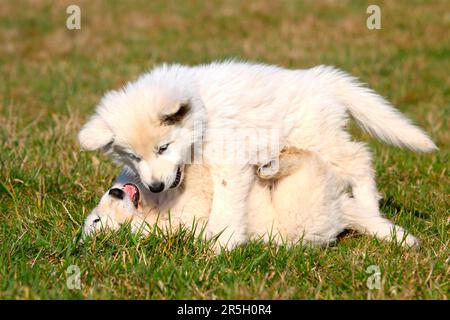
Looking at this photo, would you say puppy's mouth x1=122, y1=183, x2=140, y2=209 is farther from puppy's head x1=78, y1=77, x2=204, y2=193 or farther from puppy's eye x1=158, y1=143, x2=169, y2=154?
puppy's eye x1=158, y1=143, x2=169, y2=154

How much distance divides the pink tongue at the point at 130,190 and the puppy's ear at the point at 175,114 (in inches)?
23.7

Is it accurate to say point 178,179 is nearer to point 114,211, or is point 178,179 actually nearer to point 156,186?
point 156,186

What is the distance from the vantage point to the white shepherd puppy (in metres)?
4.27

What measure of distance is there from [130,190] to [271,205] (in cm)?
91

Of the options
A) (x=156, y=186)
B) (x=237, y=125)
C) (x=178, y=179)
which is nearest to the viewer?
(x=156, y=186)

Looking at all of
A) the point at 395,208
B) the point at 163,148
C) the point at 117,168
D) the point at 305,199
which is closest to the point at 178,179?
the point at 163,148

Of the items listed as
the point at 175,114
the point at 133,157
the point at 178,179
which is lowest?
the point at 178,179

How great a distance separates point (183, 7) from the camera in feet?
43.6

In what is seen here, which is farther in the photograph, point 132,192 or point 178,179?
point 132,192

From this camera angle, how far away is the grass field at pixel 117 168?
11.9 ft

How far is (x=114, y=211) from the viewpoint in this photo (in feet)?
14.7

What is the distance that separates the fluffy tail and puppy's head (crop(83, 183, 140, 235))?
1596 millimetres

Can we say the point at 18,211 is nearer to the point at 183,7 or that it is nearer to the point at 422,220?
the point at 422,220

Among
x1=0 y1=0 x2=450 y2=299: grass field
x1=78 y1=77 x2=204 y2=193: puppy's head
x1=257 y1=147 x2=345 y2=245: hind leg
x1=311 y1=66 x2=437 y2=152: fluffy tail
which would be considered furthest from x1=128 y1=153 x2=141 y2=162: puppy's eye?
x1=311 y1=66 x2=437 y2=152: fluffy tail
